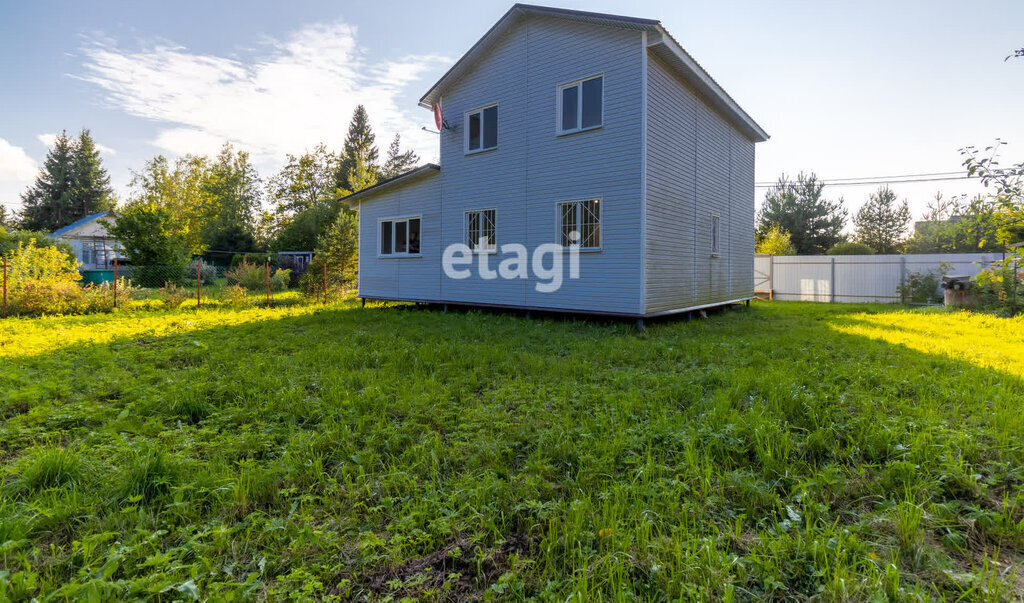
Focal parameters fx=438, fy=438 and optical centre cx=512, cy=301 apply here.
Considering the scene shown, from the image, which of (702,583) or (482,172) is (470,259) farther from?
(702,583)

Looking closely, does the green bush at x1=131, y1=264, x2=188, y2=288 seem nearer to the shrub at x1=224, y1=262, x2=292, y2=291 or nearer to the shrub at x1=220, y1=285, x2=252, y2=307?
the shrub at x1=224, y1=262, x2=292, y2=291

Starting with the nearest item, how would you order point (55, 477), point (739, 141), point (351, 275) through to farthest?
point (55, 477)
point (739, 141)
point (351, 275)

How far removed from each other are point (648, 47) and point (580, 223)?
3961 millimetres

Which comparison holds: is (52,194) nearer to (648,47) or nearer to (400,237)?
(400,237)

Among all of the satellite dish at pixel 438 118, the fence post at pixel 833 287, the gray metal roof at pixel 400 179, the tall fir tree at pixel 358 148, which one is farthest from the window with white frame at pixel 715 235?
the tall fir tree at pixel 358 148

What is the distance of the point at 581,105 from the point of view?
10.3 m

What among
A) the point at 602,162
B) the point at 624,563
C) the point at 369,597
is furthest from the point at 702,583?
the point at 602,162

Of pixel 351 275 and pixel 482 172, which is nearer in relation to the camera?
pixel 482 172

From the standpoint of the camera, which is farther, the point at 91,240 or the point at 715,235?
the point at 91,240

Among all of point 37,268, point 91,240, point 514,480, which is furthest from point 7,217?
point 514,480

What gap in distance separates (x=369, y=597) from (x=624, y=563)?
3.78 feet

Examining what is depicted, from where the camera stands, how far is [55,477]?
285 centimetres

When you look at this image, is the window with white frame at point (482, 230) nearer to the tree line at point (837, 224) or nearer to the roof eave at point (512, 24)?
the roof eave at point (512, 24)

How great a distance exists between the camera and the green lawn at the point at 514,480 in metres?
1.99
